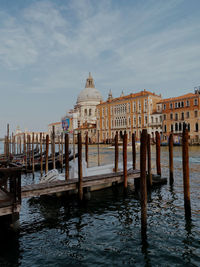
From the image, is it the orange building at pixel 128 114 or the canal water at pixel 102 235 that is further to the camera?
the orange building at pixel 128 114

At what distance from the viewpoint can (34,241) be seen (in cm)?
580

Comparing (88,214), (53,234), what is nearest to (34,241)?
(53,234)

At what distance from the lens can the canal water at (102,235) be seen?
4.96 metres

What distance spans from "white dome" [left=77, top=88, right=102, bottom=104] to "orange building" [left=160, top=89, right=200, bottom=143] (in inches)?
1803

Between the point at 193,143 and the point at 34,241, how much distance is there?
40088mm

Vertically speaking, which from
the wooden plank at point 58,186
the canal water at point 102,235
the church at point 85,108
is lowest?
the canal water at point 102,235

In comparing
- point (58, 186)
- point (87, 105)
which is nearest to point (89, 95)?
point (87, 105)

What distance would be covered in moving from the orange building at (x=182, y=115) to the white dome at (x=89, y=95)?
1803 inches

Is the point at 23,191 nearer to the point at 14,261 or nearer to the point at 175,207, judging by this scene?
the point at 14,261

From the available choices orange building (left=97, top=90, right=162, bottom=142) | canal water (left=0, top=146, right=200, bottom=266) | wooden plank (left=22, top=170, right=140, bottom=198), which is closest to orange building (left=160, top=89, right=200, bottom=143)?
orange building (left=97, top=90, right=162, bottom=142)

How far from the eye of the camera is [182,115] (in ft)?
147

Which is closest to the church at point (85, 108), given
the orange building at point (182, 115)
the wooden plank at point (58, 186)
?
the orange building at point (182, 115)

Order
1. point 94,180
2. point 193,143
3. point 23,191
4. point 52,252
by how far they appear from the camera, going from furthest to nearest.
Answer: point 193,143 → point 94,180 → point 23,191 → point 52,252

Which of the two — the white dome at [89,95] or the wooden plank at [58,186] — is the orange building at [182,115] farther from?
the white dome at [89,95]
